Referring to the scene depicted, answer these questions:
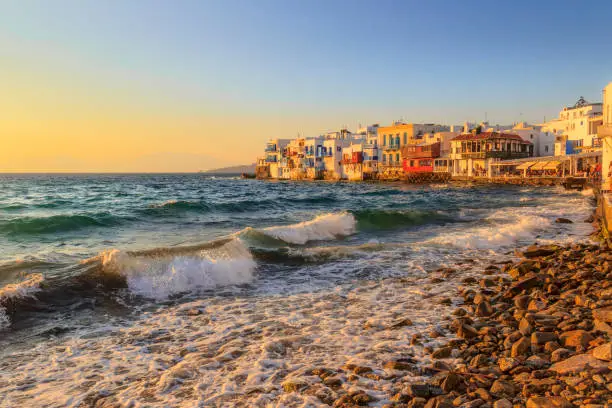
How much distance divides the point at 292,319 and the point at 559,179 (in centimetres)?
5392

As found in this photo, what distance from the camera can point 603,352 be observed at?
464cm

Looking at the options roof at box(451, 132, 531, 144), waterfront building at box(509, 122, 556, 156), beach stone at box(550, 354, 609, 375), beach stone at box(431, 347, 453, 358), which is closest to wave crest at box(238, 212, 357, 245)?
beach stone at box(431, 347, 453, 358)

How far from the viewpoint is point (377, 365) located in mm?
5309

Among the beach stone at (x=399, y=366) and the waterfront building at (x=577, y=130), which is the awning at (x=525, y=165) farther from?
the beach stone at (x=399, y=366)

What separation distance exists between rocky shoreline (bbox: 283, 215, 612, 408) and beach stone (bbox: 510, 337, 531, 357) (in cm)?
1

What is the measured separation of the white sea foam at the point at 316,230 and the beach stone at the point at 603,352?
11.9m

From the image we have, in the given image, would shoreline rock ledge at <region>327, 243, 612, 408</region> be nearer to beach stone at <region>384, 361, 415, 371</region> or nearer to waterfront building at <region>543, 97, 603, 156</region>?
beach stone at <region>384, 361, 415, 371</region>

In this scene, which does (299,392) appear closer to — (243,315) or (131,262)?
(243,315)

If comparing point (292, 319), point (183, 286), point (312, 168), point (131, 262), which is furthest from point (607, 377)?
point (312, 168)

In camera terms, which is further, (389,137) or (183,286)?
(389,137)

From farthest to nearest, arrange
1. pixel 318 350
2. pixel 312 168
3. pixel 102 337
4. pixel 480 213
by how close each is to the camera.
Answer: pixel 312 168 → pixel 480 213 → pixel 102 337 → pixel 318 350

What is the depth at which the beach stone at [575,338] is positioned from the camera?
5129 mm

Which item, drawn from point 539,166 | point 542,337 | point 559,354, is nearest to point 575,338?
point 542,337

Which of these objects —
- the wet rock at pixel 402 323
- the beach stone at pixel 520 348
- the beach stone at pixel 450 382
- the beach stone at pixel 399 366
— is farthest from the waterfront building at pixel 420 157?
the beach stone at pixel 450 382
